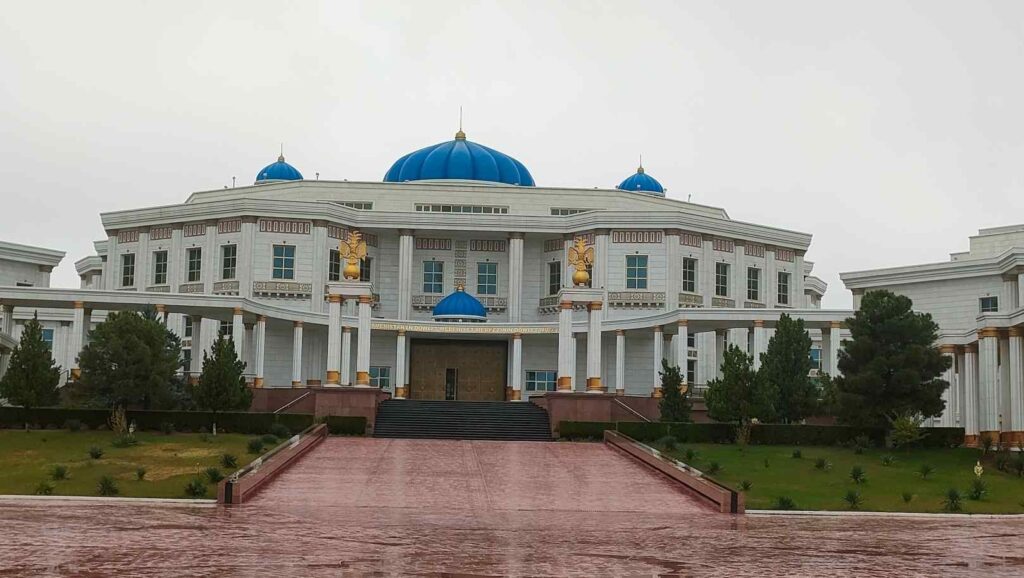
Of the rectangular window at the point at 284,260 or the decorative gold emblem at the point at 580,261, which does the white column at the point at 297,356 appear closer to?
the rectangular window at the point at 284,260

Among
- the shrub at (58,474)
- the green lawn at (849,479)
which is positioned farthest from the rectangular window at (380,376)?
the shrub at (58,474)

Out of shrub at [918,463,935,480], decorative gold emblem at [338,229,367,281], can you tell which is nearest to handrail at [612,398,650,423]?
decorative gold emblem at [338,229,367,281]

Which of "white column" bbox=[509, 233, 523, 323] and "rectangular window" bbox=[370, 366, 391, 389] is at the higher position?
"white column" bbox=[509, 233, 523, 323]

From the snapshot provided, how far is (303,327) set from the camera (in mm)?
65125

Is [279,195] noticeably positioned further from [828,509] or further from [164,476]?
[828,509]

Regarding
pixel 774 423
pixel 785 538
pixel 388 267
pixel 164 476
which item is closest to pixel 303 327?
pixel 388 267

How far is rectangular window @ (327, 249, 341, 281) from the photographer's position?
68.1 meters

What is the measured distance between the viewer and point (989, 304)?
61.6m

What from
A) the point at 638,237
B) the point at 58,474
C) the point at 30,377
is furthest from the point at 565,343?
the point at 58,474

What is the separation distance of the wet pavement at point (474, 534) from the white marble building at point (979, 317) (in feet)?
55.1

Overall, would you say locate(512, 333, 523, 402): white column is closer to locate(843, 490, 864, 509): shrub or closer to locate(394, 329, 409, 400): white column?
locate(394, 329, 409, 400): white column

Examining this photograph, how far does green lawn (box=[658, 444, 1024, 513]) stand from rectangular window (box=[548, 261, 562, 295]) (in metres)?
26.2

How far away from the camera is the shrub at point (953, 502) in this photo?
107 ft

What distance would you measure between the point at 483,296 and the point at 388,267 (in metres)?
5.39
